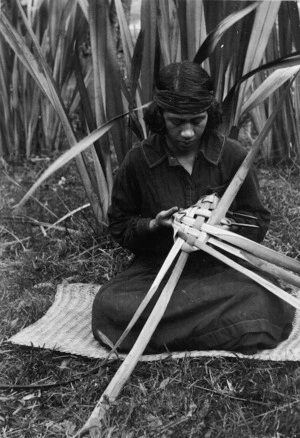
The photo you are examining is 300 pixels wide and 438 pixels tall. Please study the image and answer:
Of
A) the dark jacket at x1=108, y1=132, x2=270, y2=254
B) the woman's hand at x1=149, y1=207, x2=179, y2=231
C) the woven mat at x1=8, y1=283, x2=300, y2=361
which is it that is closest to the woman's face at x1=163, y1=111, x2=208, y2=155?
the dark jacket at x1=108, y1=132, x2=270, y2=254

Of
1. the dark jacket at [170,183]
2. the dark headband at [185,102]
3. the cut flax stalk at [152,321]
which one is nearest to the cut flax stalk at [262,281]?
the cut flax stalk at [152,321]

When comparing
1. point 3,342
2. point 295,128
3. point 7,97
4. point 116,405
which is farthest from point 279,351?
point 7,97

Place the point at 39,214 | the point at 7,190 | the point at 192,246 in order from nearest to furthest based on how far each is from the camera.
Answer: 1. the point at 192,246
2. the point at 39,214
3. the point at 7,190

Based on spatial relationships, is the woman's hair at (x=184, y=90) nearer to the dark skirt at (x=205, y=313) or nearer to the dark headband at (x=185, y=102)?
the dark headband at (x=185, y=102)

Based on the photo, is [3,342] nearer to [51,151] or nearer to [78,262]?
[78,262]

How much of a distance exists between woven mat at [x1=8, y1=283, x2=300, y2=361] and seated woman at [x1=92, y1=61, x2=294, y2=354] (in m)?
0.04

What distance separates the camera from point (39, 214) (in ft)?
10.5

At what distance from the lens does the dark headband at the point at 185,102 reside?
6.44ft

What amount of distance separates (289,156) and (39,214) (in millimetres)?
1253

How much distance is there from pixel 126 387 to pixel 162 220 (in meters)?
0.49

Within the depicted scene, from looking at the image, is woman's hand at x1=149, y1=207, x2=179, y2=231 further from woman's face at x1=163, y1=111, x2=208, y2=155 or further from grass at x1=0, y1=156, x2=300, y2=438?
grass at x1=0, y1=156, x2=300, y2=438

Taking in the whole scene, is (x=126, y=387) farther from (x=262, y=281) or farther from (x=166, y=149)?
(x=166, y=149)

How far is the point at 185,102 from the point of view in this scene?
1.96 m

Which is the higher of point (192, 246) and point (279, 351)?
point (192, 246)
